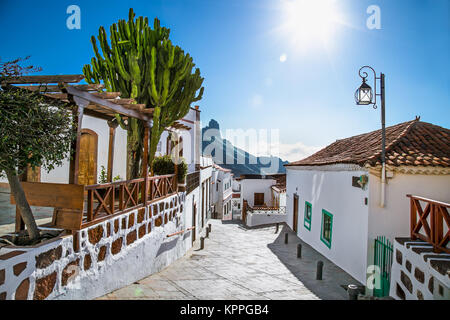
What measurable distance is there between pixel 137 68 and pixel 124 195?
3469mm

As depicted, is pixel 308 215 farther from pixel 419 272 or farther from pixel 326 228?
pixel 419 272

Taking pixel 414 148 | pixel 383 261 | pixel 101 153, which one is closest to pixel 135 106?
pixel 101 153

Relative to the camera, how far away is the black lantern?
666 centimetres

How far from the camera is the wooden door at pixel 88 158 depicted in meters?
10.3

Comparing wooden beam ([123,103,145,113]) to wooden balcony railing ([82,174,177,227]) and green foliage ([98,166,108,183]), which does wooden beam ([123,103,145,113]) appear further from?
green foliage ([98,166,108,183])

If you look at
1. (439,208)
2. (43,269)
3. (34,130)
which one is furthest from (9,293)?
(439,208)

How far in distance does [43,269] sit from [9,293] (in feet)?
1.74

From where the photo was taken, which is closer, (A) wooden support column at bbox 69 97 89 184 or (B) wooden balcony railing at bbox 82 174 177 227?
(A) wooden support column at bbox 69 97 89 184

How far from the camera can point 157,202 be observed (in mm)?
7559

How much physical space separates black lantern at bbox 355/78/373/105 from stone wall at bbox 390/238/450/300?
3.46 meters

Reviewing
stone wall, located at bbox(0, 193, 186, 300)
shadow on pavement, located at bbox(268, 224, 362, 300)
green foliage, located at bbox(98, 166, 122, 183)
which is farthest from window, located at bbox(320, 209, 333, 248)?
green foliage, located at bbox(98, 166, 122, 183)

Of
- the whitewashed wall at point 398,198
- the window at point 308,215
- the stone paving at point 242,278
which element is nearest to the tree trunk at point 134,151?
the stone paving at point 242,278

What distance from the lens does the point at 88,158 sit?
10375 mm
